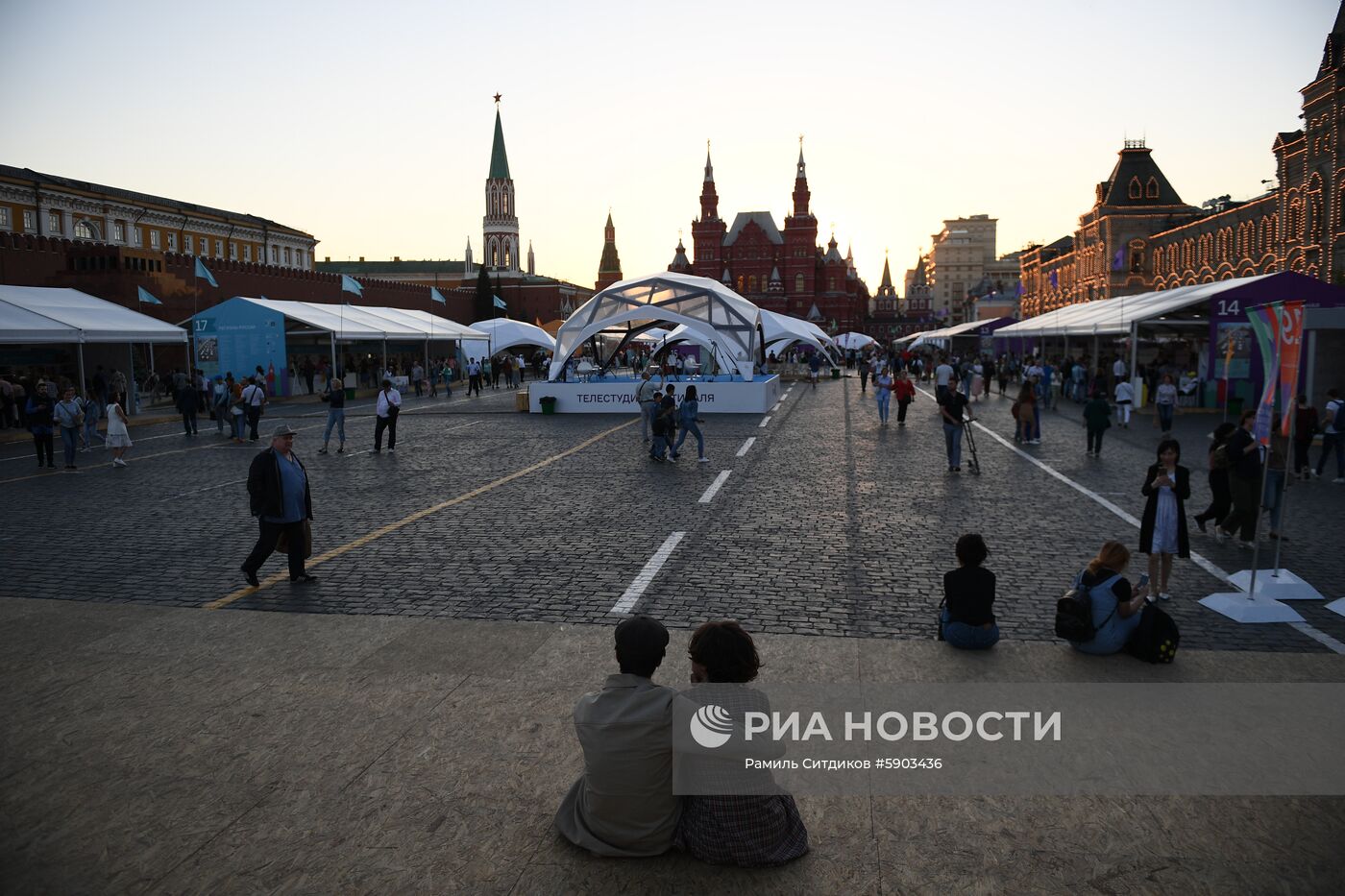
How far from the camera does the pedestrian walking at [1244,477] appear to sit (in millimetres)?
9305

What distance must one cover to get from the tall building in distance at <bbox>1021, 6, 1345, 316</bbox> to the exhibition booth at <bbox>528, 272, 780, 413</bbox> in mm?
22140

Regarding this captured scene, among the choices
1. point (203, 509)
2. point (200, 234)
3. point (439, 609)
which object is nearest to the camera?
point (439, 609)

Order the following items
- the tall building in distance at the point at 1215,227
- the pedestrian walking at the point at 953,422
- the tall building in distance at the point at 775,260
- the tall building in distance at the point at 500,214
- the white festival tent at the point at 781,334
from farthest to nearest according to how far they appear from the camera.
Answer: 1. the tall building in distance at the point at 500,214
2. the tall building in distance at the point at 775,260
3. the white festival tent at the point at 781,334
4. the tall building in distance at the point at 1215,227
5. the pedestrian walking at the point at 953,422

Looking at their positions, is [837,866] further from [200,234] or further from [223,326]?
[200,234]

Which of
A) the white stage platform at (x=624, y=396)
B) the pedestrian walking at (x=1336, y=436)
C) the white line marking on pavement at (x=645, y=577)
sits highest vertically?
the white stage platform at (x=624, y=396)

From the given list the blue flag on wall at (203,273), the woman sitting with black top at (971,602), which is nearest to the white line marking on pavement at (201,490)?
the woman sitting with black top at (971,602)

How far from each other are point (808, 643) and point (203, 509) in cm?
926

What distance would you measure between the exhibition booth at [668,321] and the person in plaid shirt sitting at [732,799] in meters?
24.3

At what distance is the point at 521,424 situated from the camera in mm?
24859

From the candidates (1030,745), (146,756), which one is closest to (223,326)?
(146,756)

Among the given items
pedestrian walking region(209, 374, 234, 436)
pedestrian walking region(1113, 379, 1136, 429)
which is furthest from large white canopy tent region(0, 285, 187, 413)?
pedestrian walking region(1113, 379, 1136, 429)

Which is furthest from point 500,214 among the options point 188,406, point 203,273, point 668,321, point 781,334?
point 188,406

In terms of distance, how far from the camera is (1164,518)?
732cm

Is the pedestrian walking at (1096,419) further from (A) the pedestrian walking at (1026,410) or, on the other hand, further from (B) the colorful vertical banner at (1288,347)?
(B) the colorful vertical banner at (1288,347)
